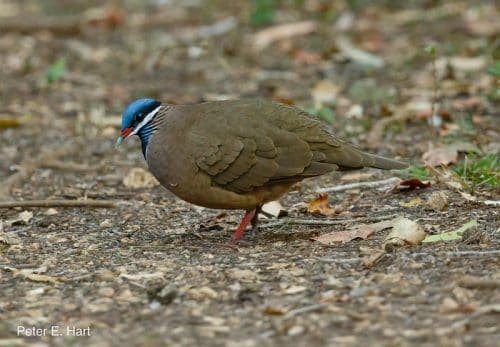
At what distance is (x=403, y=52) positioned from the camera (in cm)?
981

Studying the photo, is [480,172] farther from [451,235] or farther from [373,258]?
[373,258]

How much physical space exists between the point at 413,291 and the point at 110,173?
3.49 metres

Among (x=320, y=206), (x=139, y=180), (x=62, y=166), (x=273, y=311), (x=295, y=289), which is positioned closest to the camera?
(x=273, y=311)

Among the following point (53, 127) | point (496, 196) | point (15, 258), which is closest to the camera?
point (15, 258)

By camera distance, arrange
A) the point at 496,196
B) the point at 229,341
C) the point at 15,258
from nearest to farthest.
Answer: the point at 229,341 → the point at 15,258 → the point at 496,196

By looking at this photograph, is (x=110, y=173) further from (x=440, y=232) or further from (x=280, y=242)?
(x=440, y=232)

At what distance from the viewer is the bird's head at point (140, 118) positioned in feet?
18.1

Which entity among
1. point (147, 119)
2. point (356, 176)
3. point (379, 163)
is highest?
point (147, 119)

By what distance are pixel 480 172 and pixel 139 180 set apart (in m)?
2.35

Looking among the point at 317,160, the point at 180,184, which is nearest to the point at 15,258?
the point at 180,184

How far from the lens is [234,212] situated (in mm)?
6285

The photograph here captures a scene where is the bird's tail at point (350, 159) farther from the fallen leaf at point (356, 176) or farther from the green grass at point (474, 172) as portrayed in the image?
the fallen leaf at point (356, 176)

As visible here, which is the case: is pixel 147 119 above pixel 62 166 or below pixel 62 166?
above

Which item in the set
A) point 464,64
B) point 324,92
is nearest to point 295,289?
point 324,92
